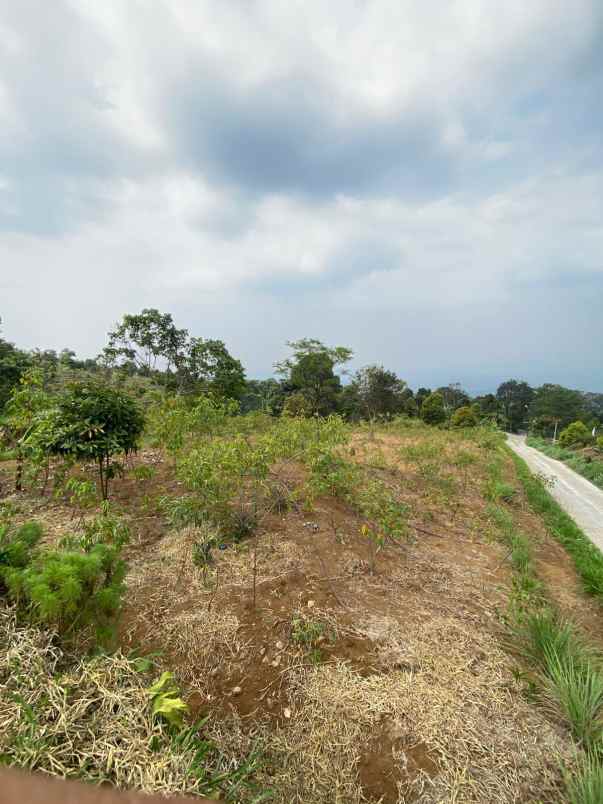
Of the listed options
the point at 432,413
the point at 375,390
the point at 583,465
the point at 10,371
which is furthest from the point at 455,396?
the point at 10,371

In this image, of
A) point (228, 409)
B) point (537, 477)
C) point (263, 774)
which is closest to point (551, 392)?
point (537, 477)

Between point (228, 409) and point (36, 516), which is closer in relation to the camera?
point (36, 516)

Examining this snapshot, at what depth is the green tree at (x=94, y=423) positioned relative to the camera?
4254mm

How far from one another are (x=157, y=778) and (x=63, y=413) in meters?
4.34

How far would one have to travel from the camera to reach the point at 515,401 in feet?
183

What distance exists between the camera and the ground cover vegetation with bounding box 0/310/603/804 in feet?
4.25

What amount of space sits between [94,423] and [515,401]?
62486 mm

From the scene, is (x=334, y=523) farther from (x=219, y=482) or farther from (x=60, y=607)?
(x=60, y=607)

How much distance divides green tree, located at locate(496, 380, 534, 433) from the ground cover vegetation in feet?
178

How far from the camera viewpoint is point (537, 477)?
9828mm

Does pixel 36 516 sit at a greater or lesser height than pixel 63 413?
lesser

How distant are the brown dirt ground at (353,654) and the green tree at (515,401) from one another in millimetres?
54627

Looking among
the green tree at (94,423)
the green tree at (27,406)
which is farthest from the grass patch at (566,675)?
the green tree at (27,406)

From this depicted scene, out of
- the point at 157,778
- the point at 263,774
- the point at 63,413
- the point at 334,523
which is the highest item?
the point at 63,413
